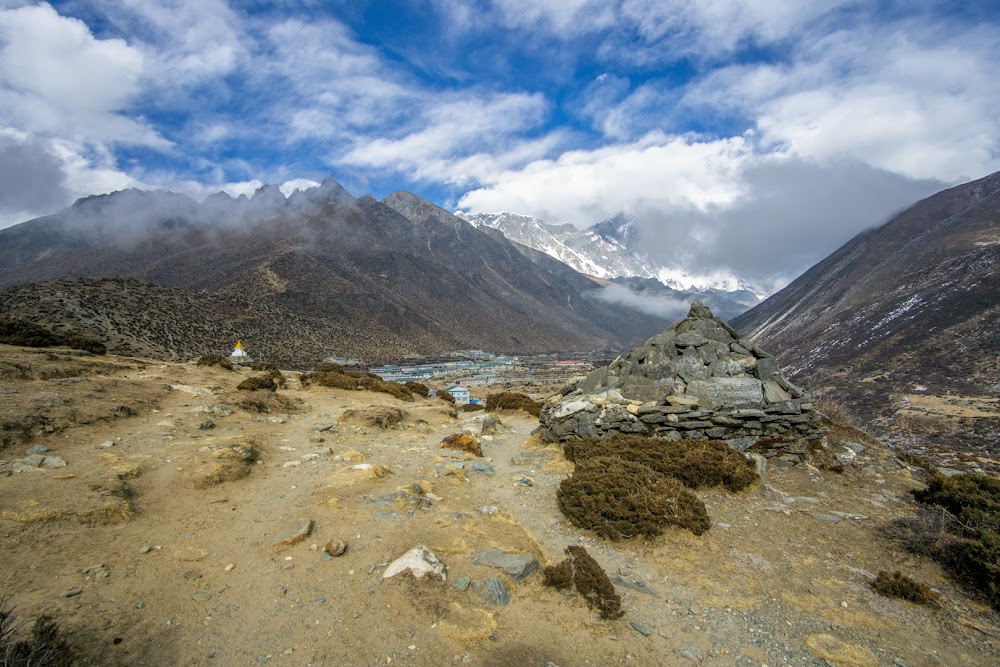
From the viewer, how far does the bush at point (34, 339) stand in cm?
1934

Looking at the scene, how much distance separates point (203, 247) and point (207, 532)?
162 meters

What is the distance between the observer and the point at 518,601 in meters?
6.10

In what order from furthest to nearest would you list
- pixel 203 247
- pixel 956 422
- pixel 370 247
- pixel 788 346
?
pixel 370 247 → pixel 203 247 → pixel 788 346 → pixel 956 422

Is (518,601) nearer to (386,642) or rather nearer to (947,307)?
(386,642)

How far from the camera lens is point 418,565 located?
6355 millimetres

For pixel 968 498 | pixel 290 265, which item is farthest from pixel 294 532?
pixel 290 265

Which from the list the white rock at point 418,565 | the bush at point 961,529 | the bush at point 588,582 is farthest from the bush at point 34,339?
the bush at point 961,529

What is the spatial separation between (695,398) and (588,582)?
318 inches

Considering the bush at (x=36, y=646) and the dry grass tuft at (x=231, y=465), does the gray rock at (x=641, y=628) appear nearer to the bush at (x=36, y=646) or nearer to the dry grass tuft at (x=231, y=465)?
the bush at (x=36, y=646)

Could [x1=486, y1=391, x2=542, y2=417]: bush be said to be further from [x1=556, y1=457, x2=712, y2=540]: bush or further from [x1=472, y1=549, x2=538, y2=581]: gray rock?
[x1=472, y1=549, x2=538, y2=581]: gray rock

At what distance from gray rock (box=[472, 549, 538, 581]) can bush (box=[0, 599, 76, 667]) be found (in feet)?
15.4

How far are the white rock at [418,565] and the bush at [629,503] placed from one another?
11.2ft

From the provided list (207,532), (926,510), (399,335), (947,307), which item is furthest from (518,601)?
(399,335)

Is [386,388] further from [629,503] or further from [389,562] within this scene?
[389,562]
